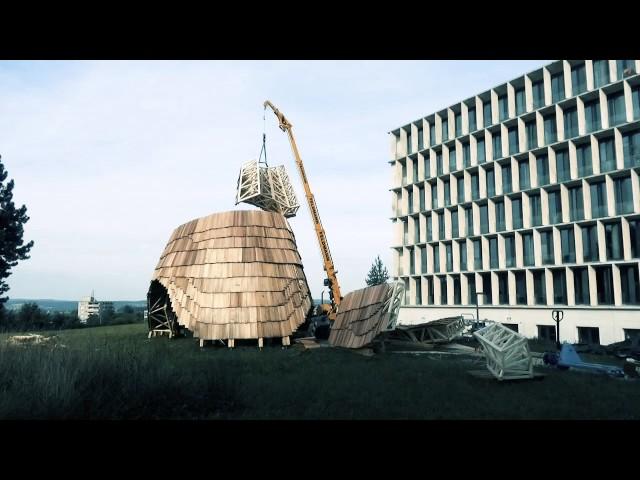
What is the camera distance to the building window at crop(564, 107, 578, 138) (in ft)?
124

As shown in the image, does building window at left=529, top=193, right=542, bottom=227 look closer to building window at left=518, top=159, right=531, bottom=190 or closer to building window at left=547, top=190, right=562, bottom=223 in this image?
building window at left=547, top=190, right=562, bottom=223

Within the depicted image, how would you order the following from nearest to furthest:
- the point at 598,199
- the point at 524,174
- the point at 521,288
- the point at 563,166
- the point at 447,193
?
the point at 598,199
the point at 563,166
the point at 521,288
the point at 524,174
the point at 447,193

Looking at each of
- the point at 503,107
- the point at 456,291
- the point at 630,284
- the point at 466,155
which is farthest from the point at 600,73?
the point at 456,291

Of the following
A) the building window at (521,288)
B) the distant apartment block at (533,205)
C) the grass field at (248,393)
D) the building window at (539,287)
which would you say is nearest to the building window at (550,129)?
the distant apartment block at (533,205)

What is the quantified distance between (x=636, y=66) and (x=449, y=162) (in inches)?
733

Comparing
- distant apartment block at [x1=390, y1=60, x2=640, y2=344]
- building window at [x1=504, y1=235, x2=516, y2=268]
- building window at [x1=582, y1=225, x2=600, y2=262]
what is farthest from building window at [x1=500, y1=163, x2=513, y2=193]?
building window at [x1=582, y1=225, x2=600, y2=262]

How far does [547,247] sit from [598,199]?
5.59 metres

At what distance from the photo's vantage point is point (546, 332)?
37656 mm

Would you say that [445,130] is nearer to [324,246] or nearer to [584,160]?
[584,160]

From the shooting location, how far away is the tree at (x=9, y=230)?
1509cm

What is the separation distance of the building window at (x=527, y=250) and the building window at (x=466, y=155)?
32.1ft
